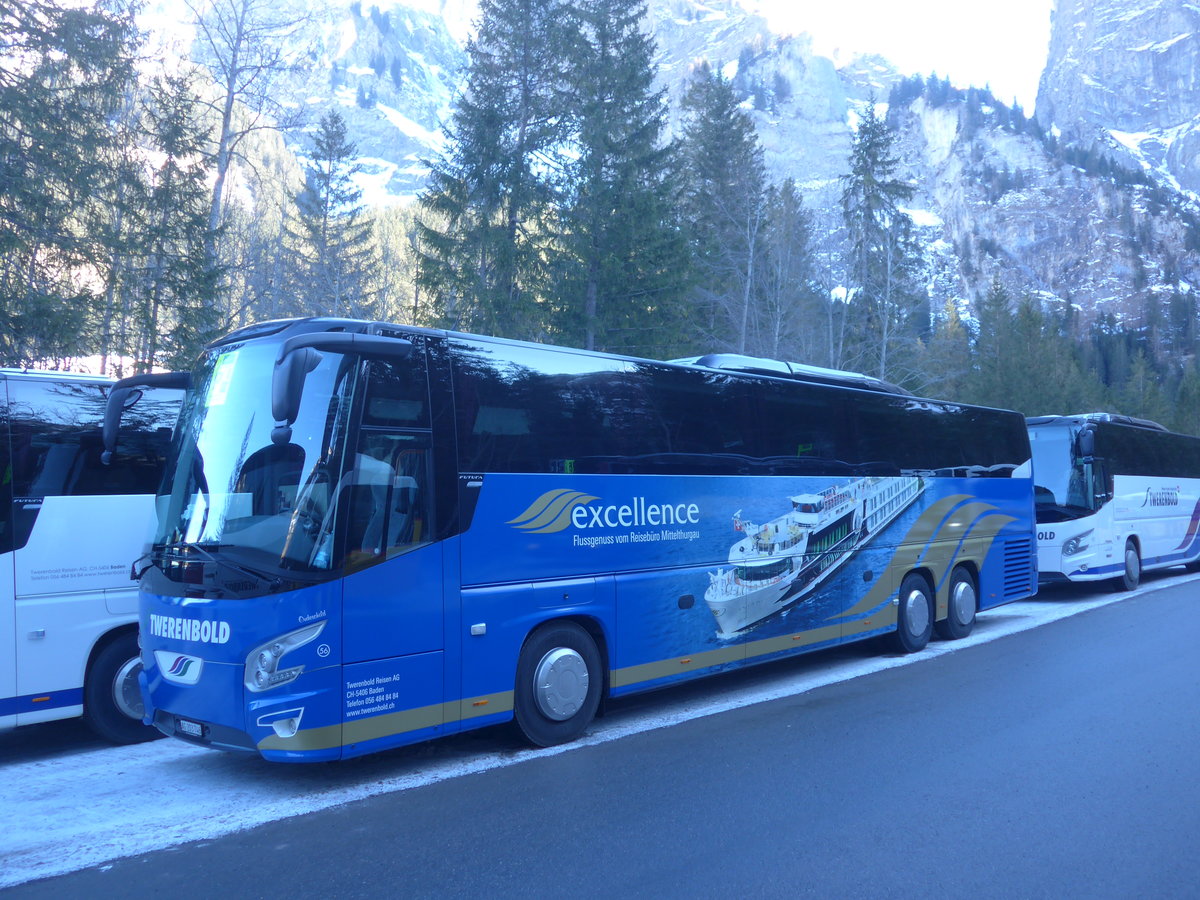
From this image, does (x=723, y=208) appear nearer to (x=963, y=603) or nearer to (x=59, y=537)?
(x=963, y=603)

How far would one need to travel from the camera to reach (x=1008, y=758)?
22.8 ft

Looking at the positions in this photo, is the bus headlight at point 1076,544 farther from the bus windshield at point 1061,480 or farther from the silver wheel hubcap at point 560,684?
the silver wheel hubcap at point 560,684

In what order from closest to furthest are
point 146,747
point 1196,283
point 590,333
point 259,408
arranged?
point 259,408
point 146,747
point 590,333
point 1196,283

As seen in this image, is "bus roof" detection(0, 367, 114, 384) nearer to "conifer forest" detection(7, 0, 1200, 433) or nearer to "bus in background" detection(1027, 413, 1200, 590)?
"conifer forest" detection(7, 0, 1200, 433)

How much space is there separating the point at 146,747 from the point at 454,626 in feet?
10.0

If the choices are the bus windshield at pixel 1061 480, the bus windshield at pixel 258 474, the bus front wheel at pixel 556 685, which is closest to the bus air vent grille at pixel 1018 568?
the bus windshield at pixel 1061 480

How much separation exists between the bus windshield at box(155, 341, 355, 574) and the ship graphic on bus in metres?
4.14

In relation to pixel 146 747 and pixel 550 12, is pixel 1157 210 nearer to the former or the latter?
pixel 550 12

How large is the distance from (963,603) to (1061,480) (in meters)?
5.46

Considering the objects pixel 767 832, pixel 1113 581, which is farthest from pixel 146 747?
pixel 1113 581

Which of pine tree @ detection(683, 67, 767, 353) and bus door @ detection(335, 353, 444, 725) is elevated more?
pine tree @ detection(683, 67, 767, 353)

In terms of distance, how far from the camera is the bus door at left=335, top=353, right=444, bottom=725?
6.30m

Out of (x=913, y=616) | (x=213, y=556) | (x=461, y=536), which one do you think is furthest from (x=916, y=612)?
(x=213, y=556)

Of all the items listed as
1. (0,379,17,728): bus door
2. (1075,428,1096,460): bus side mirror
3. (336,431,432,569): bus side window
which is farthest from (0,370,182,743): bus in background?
(1075,428,1096,460): bus side mirror
